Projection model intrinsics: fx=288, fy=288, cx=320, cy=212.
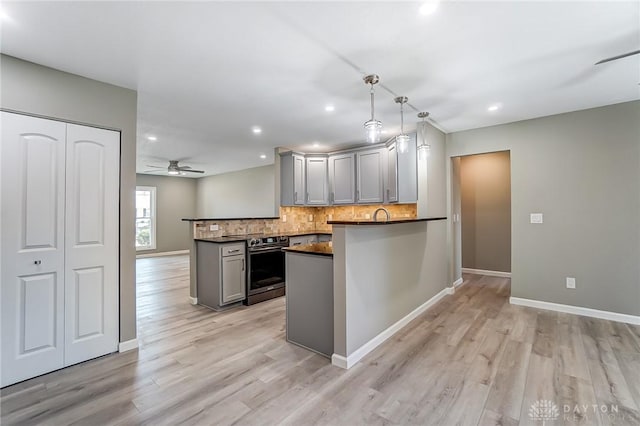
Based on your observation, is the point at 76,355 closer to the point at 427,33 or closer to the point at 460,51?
the point at 427,33

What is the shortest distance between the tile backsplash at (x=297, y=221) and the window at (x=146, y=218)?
5.63m

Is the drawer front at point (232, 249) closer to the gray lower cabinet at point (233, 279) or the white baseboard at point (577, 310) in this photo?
the gray lower cabinet at point (233, 279)

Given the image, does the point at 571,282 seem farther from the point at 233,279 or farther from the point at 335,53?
the point at 233,279

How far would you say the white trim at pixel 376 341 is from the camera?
240 centimetres

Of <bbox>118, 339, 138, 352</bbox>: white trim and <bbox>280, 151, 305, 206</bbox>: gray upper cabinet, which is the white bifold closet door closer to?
<bbox>118, 339, 138, 352</bbox>: white trim

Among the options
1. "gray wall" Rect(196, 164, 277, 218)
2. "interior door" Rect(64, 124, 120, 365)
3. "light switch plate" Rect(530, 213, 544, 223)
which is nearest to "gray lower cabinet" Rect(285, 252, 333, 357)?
"interior door" Rect(64, 124, 120, 365)

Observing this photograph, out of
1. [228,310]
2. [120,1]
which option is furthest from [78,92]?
[228,310]

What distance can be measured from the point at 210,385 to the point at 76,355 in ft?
4.34

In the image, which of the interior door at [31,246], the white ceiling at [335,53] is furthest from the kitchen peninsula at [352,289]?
the interior door at [31,246]

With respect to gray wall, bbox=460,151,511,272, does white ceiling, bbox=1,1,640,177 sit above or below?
above

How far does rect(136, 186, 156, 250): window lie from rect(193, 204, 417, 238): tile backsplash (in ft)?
18.5

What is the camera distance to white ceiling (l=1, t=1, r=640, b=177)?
1.79m

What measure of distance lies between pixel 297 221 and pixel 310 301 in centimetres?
318

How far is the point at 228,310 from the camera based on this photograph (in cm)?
387
